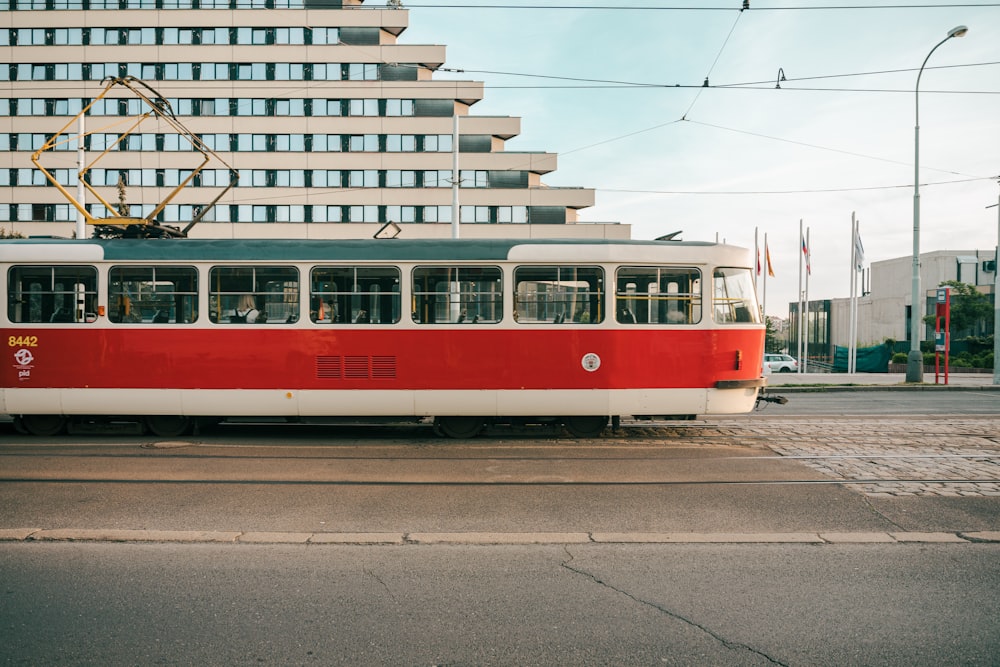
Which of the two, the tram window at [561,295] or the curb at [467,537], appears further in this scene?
the tram window at [561,295]

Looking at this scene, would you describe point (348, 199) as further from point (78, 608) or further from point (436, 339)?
point (78, 608)

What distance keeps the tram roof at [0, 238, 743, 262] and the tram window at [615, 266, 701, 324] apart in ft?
1.12

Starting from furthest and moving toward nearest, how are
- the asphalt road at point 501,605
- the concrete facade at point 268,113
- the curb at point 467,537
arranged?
the concrete facade at point 268,113
the curb at point 467,537
the asphalt road at point 501,605

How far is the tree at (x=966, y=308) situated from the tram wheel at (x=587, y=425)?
39678mm

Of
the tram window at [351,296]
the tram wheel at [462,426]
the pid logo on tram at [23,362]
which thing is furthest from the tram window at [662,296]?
the pid logo on tram at [23,362]

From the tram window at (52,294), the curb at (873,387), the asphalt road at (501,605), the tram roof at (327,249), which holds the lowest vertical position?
the asphalt road at (501,605)

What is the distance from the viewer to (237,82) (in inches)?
2000

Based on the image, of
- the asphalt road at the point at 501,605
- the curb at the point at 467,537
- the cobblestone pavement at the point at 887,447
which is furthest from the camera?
the cobblestone pavement at the point at 887,447

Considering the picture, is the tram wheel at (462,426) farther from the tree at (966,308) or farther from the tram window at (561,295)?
the tree at (966,308)

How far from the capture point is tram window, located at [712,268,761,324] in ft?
34.2

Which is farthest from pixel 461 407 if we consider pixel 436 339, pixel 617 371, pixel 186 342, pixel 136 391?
pixel 136 391

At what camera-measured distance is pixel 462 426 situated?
10.7 metres

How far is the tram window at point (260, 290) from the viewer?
10.4 metres

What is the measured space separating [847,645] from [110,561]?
190 inches
